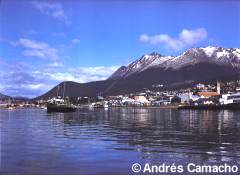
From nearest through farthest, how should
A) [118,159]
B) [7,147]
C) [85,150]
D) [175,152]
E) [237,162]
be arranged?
[237,162] < [118,159] < [175,152] < [85,150] < [7,147]

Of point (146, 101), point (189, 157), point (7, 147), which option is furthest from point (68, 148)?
point (146, 101)

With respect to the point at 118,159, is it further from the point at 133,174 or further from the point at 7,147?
the point at 7,147

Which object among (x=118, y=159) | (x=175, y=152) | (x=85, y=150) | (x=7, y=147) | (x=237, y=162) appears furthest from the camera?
(x=7, y=147)

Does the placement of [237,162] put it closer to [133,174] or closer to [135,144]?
[133,174]

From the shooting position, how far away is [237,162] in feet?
42.8

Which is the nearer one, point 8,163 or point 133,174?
point 133,174

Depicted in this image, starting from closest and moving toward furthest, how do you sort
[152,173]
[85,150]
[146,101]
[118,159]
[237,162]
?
Answer: [152,173], [237,162], [118,159], [85,150], [146,101]

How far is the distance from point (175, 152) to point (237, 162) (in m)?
2.87

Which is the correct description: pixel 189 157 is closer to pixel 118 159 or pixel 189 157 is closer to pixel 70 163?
pixel 118 159

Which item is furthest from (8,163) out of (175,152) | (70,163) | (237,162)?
(237,162)

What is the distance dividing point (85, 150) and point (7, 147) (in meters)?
3.87

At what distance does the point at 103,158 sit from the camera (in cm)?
1431

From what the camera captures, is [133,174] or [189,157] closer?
[133,174]

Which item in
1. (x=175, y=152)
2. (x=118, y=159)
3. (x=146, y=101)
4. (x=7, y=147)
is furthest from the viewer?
(x=146, y=101)
